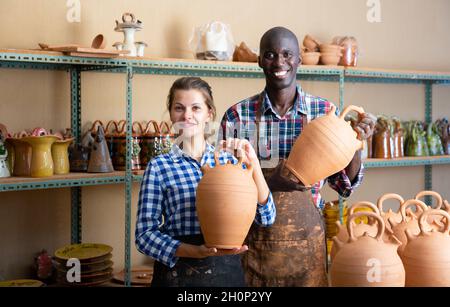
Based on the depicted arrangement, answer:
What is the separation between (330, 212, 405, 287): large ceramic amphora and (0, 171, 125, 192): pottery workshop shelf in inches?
73.5

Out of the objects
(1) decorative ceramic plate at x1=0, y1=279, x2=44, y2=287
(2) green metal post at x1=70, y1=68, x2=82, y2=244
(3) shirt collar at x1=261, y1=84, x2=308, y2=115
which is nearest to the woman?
(3) shirt collar at x1=261, y1=84, x2=308, y2=115

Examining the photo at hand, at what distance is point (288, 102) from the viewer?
2293 mm

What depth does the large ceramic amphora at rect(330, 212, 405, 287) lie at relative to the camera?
65.2 inches

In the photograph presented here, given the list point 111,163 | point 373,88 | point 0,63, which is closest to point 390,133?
point 373,88

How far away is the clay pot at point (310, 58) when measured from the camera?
4.01 metres

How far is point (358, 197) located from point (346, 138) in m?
3.12

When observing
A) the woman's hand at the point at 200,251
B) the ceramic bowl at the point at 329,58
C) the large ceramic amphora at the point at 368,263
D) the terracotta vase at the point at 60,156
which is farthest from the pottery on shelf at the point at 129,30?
the large ceramic amphora at the point at 368,263

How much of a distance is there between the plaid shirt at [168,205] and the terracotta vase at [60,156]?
5.14 feet

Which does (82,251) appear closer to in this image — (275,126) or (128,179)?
(128,179)

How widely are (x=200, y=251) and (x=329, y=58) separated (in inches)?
102

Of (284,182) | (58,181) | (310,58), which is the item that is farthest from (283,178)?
(310,58)

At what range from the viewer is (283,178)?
196 centimetres

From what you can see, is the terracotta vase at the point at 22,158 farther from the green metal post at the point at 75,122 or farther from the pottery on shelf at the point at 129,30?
the pottery on shelf at the point at 129,30

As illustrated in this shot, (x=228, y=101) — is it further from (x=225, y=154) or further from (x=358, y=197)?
(x=225, y=154)
